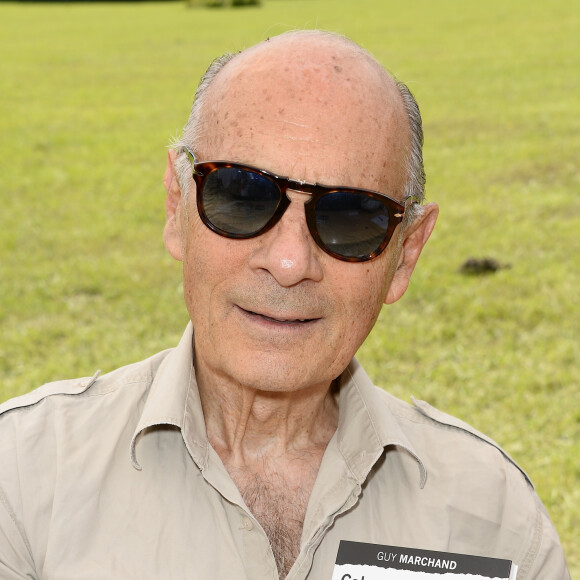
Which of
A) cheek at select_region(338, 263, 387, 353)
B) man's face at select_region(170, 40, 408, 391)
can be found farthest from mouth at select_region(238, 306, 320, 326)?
cheek at select_region(338, 263, 387, 353)

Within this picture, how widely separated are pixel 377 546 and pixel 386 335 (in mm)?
4855

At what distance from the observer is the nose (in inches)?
79.8

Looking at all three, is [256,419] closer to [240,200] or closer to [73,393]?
[73,393]

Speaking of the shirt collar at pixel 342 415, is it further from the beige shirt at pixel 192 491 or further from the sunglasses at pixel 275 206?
the sunglasses at pixel 275 206

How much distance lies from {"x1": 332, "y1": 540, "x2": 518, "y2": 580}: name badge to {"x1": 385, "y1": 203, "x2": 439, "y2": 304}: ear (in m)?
0.66

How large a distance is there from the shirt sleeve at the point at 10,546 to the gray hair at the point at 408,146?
86cm

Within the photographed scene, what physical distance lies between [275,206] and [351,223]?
0.60 feet

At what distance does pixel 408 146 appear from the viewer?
2.25 m

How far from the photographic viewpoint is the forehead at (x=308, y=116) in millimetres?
2064

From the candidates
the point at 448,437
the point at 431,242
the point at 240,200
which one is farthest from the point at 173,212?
the point at 431,242

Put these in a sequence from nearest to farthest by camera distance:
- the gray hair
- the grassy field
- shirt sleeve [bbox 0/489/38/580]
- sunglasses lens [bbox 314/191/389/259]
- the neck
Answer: shirt sleeve [bbox 0/489/38/580], sunglasses lens [bbox 314/191/389/259], the gray hair, the neck, the grassy field

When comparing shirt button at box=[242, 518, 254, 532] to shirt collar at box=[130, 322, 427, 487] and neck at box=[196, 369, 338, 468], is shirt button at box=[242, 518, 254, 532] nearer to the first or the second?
shirt collar at box=[130, 322, 427, 487]

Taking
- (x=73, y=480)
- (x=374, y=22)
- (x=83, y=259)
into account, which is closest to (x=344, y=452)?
(x=73, y=480)

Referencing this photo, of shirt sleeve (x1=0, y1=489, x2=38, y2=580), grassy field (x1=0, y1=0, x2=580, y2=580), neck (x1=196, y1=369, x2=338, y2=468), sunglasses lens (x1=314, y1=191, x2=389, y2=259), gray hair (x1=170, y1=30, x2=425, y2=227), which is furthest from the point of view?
grassy field (x1=0, y1=0, x2=580, y2=580)
